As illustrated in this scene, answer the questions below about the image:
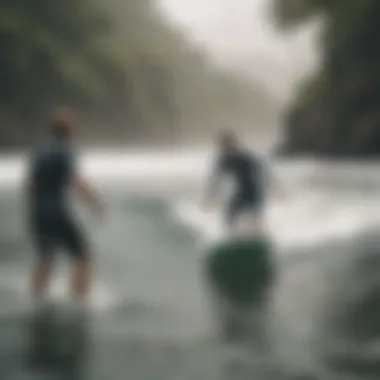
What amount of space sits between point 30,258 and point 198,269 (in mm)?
706

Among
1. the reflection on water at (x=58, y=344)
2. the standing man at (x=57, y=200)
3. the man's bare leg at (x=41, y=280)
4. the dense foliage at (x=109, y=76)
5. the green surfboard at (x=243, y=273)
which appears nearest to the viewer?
the reflection on water at (x=58, y=344)

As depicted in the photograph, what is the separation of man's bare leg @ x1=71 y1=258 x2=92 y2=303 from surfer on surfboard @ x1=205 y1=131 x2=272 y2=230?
69 cm

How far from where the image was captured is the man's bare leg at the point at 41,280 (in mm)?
A: 3410

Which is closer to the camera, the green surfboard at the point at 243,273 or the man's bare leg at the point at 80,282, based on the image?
the man's bare leg at the point at 80,282

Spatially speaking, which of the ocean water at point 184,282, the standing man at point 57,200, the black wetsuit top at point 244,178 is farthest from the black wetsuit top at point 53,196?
the black wetsuit top at point 244,178

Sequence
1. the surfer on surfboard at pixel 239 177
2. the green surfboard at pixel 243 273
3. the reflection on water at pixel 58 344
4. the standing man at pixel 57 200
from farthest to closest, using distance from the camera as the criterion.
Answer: the surfer on surfboard at pixel 239 177, the green surfboard at pixel 243 273, the standing man at pixel 57 200, the reflection on water at pixel 58 344

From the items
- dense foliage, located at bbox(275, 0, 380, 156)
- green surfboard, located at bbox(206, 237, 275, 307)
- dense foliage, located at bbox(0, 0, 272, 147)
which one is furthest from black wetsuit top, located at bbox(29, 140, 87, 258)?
dense foliage, located at bbox(275, 0, 380, 156)

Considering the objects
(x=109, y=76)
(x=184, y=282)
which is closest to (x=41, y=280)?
(x=184, y=282)

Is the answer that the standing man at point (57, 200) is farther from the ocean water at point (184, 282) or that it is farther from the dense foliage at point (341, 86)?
the dense foliage at point (341, 86)

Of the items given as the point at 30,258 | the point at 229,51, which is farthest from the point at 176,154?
the point at 30,258

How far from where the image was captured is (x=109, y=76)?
14.7 ft

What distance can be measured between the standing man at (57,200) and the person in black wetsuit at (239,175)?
1.99 ft

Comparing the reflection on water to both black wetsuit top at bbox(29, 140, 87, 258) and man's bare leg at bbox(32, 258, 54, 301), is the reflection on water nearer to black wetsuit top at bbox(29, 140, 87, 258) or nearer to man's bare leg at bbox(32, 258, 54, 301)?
man's bare leg at bbox(32, 258, 54, 301)

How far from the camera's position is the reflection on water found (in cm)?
273
